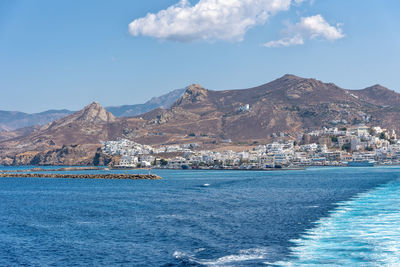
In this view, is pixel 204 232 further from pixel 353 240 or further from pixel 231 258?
pixel 353 240

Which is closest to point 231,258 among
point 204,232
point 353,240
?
point 204,232

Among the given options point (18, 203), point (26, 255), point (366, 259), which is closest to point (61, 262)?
point (26, 255)

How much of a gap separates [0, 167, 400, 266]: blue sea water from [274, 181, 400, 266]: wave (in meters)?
Answer: 0.06

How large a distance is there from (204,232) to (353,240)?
1153cm

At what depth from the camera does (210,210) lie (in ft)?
178

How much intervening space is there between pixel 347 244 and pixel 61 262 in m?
19.0

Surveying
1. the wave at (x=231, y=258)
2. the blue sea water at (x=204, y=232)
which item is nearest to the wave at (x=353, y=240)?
the blue sea water at (x=204, y=232)

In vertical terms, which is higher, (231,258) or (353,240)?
(353,240)

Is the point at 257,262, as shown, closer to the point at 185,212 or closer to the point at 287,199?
the point at 185,212

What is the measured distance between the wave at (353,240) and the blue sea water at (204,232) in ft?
0.20

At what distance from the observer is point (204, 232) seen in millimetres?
40688

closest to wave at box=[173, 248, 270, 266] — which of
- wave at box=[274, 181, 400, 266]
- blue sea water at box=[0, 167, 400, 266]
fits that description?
blue sea water at box=[0, 167, 400, 266]

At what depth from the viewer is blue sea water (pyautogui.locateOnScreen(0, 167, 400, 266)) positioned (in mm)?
31969

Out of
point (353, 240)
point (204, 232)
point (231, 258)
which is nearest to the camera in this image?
point (231, 258)
